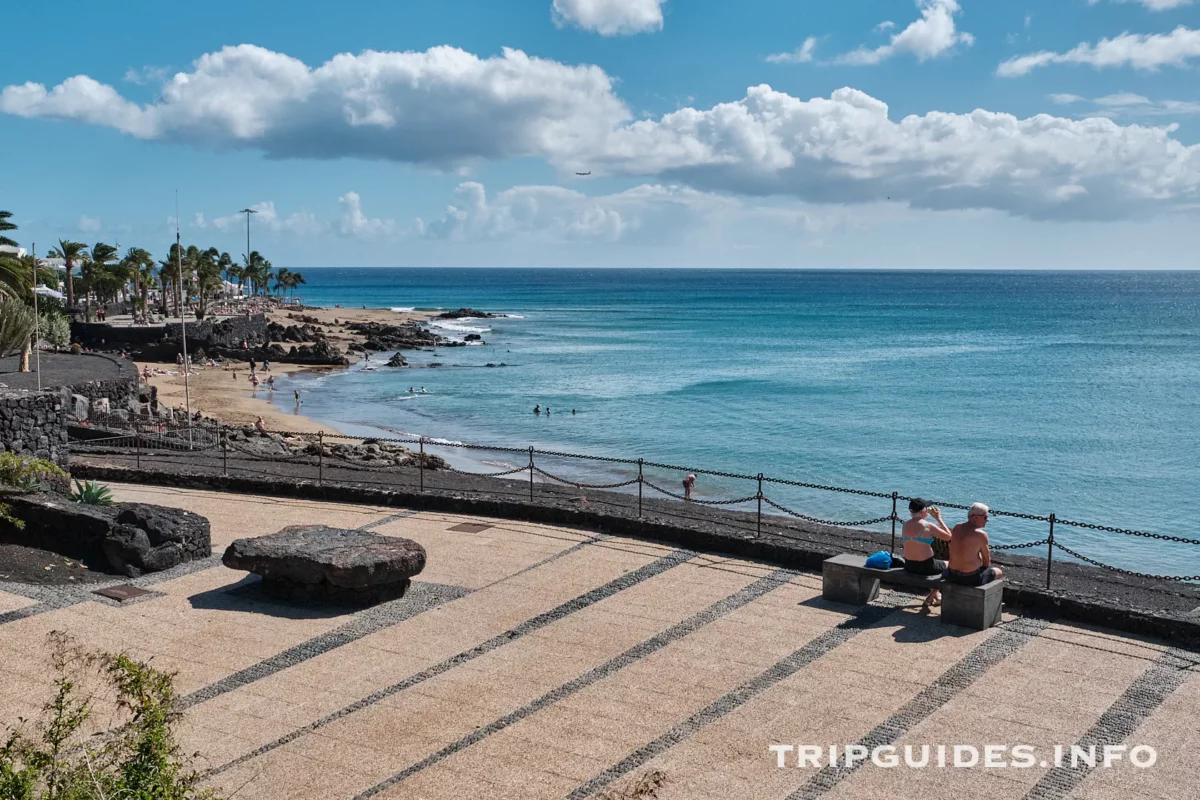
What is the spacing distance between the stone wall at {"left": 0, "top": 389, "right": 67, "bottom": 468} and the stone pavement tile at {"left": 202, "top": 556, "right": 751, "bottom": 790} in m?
12.1

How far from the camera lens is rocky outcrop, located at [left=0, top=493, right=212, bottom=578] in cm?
1405

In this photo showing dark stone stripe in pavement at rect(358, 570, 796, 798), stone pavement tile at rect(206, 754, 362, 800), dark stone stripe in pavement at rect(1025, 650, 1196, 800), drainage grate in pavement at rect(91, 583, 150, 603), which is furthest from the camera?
drainage grate in pavement at rect(91, 583, 150, 603)

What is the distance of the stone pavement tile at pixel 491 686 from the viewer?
30.1 feet

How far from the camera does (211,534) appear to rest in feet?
53.2

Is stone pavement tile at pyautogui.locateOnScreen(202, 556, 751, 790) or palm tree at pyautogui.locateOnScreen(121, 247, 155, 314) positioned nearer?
stone pavement tile at pyautogui.locateOnScreen(202, 556, 751, 790)

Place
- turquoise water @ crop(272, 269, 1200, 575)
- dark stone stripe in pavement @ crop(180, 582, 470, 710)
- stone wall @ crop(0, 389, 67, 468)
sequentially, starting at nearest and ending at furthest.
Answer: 1. dark stone stripe in pavement @ crop(180, 582, 470, 710)
2. stone wall @ crop(0, 389, 67, 468)
3. turquoise water @ crop(272, 269, 1200, 575)

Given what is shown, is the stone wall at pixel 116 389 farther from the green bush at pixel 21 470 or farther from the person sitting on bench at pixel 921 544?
the person sitting on bench at pixel 921 544

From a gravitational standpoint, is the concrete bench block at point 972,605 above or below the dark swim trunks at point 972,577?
below

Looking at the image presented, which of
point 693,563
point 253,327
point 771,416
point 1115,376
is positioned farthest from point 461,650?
point 253,327

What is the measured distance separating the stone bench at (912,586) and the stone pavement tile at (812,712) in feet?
0.77

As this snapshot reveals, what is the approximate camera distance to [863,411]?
169 ft

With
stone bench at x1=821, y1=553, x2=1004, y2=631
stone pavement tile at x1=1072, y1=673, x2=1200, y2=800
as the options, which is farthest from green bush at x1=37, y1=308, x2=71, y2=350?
stone pavement tile at x1=1072, y1=673, x2=1200, y2=800

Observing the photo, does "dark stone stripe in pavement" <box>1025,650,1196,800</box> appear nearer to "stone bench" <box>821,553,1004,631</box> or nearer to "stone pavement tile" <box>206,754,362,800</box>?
"stone bench" <box>821,553,1004,631</box>

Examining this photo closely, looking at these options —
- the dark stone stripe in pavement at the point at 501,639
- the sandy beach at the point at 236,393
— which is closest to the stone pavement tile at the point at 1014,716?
the dark stone stripe in pavement at the point at 501,639
